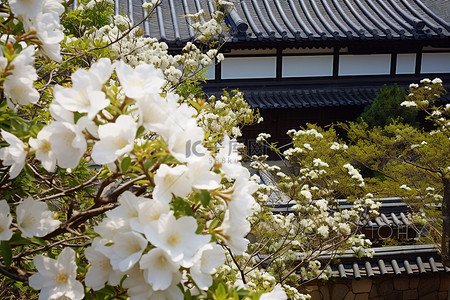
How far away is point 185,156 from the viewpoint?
1.54 metres

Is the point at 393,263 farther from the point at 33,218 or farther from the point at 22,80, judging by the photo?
the point at 22,80

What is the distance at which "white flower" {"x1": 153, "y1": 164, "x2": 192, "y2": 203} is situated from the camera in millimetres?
1514

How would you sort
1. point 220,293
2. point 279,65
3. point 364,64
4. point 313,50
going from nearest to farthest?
point 220,293 → point 279,65 → point 313,50 → point 364,64

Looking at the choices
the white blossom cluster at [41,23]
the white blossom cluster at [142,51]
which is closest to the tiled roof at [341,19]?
the white blossom cluster at [142,51]

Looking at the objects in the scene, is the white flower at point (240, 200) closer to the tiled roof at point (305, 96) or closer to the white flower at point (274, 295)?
the white flower at point (274, 295)

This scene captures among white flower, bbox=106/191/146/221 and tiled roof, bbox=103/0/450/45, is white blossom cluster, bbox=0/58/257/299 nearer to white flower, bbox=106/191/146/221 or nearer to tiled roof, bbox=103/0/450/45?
white flower, bbox=106/191/146/221

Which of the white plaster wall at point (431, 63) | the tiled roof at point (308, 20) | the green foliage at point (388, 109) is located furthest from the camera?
the white plaster wall at point (431, 63)

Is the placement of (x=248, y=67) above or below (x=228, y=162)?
below

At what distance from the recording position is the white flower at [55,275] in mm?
1744

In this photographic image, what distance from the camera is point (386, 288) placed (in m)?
7.40

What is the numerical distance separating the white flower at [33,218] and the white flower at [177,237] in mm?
604

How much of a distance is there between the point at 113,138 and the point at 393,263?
6.66 metres

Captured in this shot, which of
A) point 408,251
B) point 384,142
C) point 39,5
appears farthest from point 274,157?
point 39,5

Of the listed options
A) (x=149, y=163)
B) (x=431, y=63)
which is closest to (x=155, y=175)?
(x=149, y=163)
